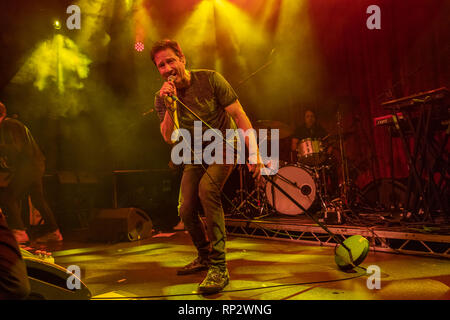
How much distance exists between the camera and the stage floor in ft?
7.32

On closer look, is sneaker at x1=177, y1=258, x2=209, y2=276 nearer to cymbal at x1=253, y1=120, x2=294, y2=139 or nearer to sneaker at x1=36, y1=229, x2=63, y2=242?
cymbal at x1=253, y1=120, x2=294, y2=139

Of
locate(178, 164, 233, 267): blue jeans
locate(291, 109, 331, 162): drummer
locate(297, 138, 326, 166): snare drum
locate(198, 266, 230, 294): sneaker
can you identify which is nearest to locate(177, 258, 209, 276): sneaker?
locate(178, 164, 233, 267): blue jeans

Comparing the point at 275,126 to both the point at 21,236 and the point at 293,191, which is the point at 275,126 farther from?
the point at 21,236

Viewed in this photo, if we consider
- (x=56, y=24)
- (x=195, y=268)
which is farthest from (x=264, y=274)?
(x=56, y=24)

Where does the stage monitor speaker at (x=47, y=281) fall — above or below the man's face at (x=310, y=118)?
below

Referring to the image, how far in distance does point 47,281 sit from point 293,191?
414 cm

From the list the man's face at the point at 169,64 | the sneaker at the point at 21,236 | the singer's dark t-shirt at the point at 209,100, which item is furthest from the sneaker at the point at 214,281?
the sneaker at the point at 21,236

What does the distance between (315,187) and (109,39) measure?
238 inches

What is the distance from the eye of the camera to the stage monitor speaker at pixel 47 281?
161cm

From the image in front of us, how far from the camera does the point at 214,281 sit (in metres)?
2.31

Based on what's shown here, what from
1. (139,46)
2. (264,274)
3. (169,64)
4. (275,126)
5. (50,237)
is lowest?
(50,237)

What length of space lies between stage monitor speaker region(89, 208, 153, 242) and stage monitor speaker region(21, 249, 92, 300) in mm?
3292

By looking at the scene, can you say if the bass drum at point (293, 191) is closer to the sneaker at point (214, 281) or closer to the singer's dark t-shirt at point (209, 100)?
the singer's dark t-shirt at point (209, 100)

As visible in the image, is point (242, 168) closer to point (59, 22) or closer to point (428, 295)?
point (428, 295)
